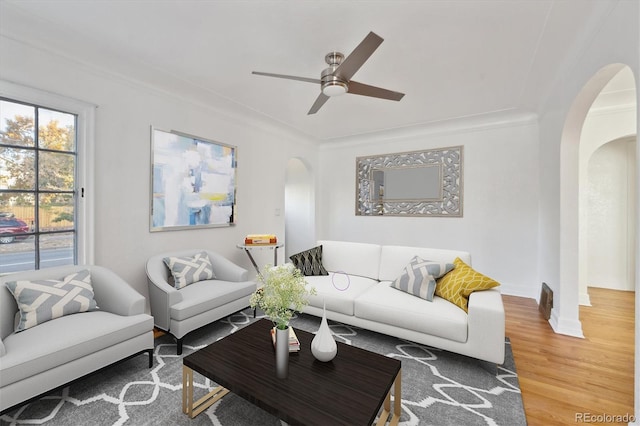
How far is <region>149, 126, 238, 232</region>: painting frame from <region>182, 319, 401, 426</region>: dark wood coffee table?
6.39ft

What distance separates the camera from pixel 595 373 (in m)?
2.15

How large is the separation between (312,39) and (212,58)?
0.98 m

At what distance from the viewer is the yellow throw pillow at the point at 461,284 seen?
2.45m

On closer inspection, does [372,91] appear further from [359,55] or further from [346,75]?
[359,55]

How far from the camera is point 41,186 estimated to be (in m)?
2.41

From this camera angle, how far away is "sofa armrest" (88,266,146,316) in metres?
2.20

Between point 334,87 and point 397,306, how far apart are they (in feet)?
6.31

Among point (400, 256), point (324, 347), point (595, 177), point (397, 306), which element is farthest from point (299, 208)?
point (595, 177)

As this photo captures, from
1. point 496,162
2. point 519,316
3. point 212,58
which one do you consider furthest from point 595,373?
point 212,58

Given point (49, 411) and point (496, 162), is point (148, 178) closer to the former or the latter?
point (49, 411)

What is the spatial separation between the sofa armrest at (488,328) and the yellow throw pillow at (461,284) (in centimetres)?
19

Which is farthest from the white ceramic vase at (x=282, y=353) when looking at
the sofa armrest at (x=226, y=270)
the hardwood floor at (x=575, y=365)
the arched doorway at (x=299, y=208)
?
the arched doorway at (x=299, y=208)

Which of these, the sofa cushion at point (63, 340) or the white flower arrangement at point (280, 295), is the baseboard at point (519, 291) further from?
the sofa cushion at point (63, 340)

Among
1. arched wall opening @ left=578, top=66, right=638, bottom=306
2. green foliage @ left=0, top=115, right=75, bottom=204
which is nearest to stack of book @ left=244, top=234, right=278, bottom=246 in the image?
green foliage @ left=0, top=115, right=75, bottom=204
